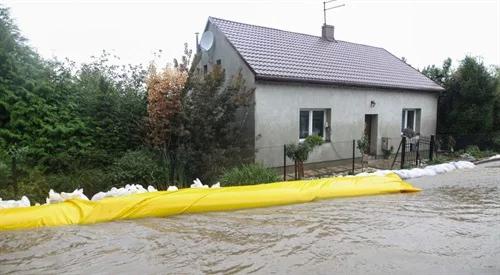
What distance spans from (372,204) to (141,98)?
6155mm

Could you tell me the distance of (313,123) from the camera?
42.6 ft

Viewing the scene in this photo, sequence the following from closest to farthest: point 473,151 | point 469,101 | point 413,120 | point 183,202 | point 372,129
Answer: point 183,202 < point 372,129 < point 473,151 < point 413,120 < point 469,101

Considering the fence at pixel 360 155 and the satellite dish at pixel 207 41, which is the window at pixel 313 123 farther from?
the satellite dish at pixel 207 41

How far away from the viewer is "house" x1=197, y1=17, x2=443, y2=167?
11.5m

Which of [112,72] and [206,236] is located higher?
[112,72]

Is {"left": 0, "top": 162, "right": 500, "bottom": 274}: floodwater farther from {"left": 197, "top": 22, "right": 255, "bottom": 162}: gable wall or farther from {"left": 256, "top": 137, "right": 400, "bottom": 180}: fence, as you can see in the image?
{"left": 197, "top": 22, "right": 255, "bottom": 162}: gable wall

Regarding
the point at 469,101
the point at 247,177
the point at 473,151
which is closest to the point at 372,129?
the point at 473,151

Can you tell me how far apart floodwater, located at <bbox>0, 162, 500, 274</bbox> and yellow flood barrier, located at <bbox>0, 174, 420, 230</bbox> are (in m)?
0.18

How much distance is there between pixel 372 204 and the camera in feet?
24.7

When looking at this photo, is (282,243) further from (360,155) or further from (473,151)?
(473,151)

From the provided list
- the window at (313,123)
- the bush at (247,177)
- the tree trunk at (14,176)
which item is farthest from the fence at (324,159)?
the tree trunk at (14,176)

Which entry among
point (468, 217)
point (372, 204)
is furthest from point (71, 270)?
point (468, 217)

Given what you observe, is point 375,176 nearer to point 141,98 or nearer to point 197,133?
point 197,133

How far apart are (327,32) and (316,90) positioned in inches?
218
